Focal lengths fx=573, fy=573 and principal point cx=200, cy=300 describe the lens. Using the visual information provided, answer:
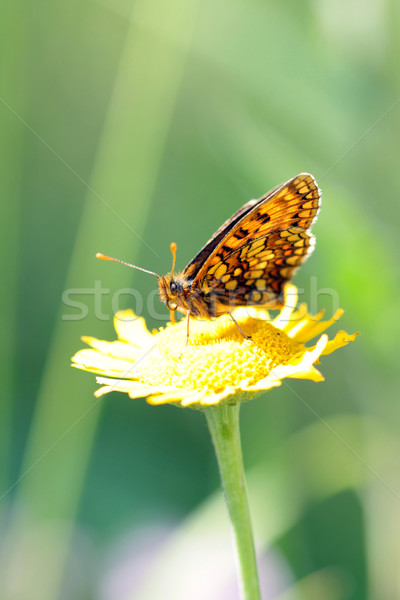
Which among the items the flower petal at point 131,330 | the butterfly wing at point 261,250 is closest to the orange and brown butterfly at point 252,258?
the butterfly wing at point 261,250

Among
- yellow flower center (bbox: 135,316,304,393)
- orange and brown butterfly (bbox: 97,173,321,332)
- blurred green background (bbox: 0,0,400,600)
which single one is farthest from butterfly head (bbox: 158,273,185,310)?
blurred green background (bbox: 0,0,400,600)

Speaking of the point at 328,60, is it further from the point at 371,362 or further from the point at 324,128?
the point at 371,362

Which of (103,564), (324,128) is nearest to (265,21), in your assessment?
(324,128)

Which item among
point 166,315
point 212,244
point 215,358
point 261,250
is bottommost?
point 215,358

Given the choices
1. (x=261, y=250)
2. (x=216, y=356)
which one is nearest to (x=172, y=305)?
(x=261, y=250)

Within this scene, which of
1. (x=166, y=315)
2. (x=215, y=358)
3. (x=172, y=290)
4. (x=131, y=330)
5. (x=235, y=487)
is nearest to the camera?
(x=235, y=487)

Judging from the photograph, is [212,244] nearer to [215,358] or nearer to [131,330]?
[131,330]

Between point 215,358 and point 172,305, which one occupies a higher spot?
point 172,305
